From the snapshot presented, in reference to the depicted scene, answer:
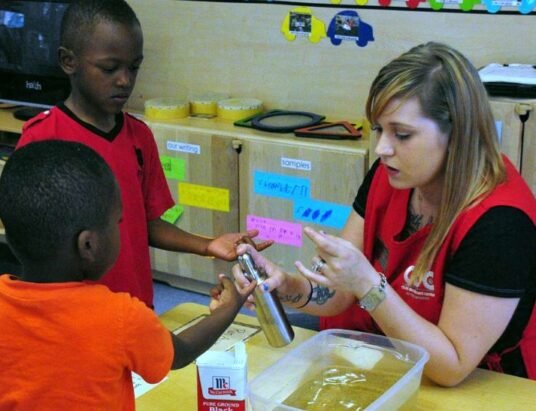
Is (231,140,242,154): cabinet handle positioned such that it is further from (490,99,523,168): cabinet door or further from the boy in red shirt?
the boy in red shirt

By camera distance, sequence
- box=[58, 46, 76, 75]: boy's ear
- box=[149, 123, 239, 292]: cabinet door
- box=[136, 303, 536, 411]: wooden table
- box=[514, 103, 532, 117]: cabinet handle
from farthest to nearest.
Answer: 1. box=[149, 123, 239, 292]: cabinet door
2. box=[514, 103, 532, 117]: cabinet handle
3. box=[58, 46, 76, 75]: boy's ear
4. box=[136, 303, 536, 411]: wooden table

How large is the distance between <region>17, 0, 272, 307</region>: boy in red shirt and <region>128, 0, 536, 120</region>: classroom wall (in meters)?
1.41

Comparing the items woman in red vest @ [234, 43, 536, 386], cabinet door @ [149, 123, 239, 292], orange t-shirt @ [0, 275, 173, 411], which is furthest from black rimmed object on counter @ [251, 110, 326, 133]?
orange t-shirt @ [0, 275, 173, 411]

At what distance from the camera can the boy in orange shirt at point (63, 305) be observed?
1072mm

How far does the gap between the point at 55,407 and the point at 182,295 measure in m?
2.38

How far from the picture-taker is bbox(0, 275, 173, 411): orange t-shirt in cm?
107

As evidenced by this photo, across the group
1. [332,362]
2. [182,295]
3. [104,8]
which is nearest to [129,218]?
[104,8]

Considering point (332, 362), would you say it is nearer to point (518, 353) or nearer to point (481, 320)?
point (481, 320)

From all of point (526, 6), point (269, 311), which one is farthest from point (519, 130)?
point (269, 311)

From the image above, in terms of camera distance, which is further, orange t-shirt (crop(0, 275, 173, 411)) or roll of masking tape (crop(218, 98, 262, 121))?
roll of masking tape (crop(218, 98, 262, 121))

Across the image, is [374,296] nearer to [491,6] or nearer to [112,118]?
[112,118]

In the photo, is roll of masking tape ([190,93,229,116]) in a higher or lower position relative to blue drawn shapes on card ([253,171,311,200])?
higher

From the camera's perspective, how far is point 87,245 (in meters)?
1.11

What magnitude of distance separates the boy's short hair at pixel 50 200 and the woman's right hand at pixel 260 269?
1.10 ft
